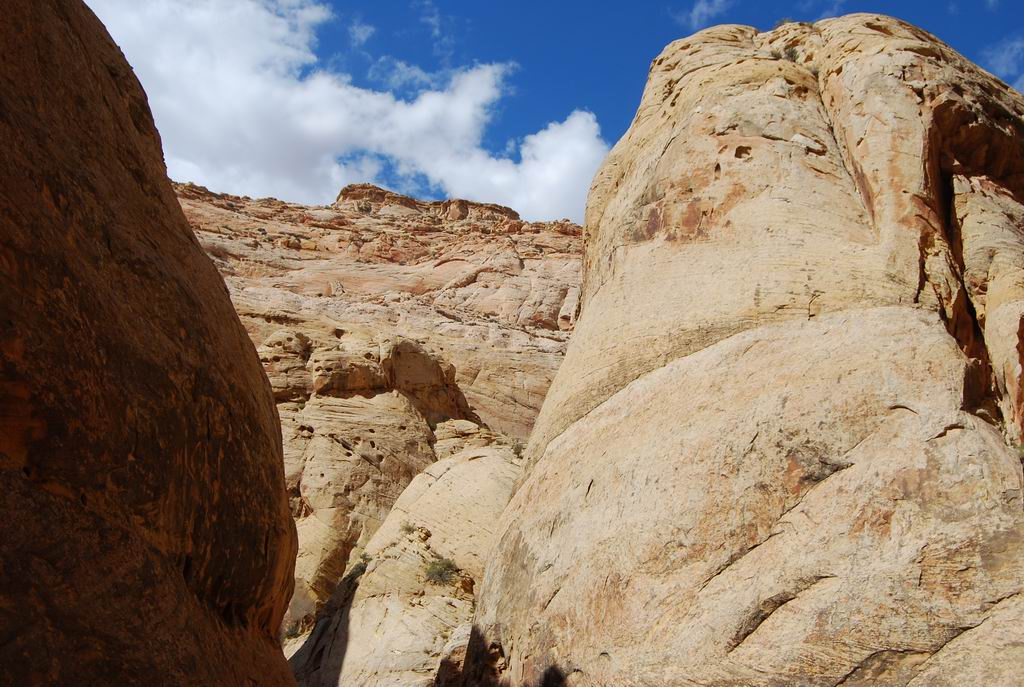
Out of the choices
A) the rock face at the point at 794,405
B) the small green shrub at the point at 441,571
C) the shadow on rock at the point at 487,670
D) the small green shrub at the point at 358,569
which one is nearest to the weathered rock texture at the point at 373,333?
the small green shrub at the point at 358,569

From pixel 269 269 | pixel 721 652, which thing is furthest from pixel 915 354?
pixel 269 269

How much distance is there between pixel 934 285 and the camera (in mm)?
7289

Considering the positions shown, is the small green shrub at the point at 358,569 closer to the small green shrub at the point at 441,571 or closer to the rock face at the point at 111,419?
the small green shrub at the point at 441,571

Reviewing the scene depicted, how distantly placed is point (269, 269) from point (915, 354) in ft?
123

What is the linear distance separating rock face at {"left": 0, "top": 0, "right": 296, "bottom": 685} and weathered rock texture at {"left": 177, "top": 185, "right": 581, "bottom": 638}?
8.07 m

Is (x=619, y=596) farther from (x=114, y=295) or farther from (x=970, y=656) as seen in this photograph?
(x=114, y=295)

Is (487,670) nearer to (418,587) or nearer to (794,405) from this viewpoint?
(794,405)

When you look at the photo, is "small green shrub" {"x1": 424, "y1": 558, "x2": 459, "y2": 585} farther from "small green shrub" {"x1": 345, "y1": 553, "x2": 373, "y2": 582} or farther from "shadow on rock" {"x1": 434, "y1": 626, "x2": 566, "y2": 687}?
"shadow on rock" {"x1": 434, "y1": 626, "x2": 566, "y2": 687}

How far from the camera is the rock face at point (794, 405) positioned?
5227 mm

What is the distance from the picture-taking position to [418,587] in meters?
12.5

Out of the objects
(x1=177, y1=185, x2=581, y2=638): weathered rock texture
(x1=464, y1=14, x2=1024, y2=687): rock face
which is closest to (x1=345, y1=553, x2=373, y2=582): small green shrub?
(x1=177, y1=185, x2=581, y2=638): weathered rock texture

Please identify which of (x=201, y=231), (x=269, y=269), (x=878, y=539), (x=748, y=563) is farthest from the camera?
(x=201, y=231)

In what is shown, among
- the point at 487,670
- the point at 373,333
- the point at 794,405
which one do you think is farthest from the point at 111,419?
the point at 373,333

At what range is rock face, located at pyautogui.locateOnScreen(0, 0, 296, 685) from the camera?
3.92m
